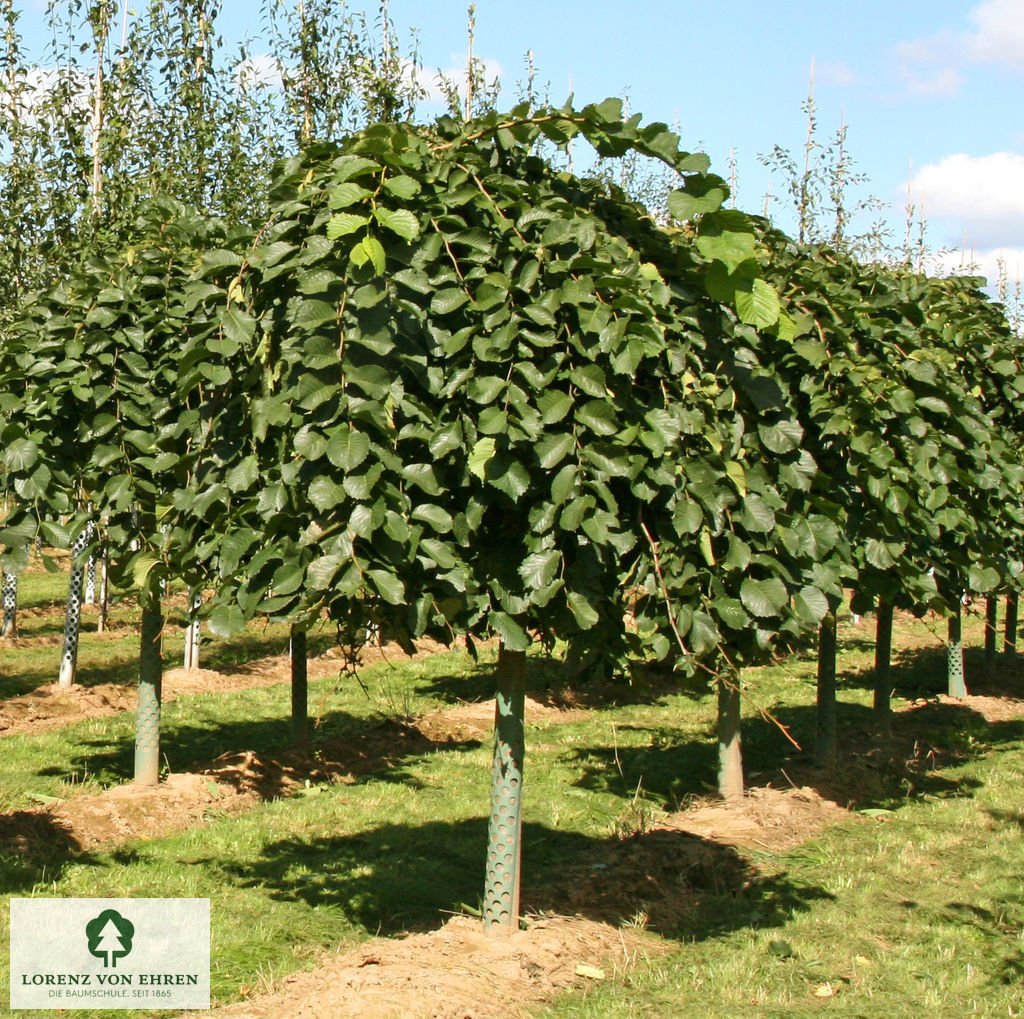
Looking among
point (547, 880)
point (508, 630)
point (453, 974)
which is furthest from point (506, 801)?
point (547, 880)

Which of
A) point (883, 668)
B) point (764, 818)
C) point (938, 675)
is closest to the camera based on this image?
point (764, 818)

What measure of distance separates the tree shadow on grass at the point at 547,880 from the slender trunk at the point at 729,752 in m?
1.15

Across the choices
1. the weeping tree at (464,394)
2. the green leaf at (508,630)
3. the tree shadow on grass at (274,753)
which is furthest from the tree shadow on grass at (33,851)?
the green leaf at (508,630)

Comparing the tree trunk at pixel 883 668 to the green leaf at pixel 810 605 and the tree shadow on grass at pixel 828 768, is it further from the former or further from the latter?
the green leaf at pixel 810 605

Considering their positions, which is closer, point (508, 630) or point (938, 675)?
point (508, 630)

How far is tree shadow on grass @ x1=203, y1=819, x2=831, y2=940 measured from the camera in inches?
230

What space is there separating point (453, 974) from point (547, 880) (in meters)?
1.97

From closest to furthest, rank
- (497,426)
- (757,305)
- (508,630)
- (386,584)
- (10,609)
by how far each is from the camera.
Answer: (386,584) → (497,426) → (757,305) → (508,630) → (10,609)

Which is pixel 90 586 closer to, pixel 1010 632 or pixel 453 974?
pixel 1010 632

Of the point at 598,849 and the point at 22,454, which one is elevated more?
the point at 22,454

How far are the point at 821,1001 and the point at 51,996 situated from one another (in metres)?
3.22

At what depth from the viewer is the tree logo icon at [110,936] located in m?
4.82

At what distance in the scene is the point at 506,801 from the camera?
16.1 feet

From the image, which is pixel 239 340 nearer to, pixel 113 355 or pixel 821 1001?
pixel 113 355
